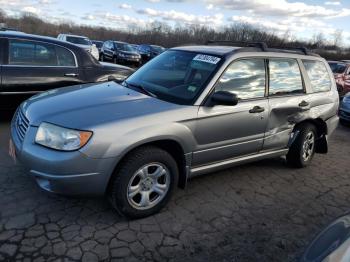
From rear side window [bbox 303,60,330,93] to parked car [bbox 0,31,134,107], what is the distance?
320 centimetres

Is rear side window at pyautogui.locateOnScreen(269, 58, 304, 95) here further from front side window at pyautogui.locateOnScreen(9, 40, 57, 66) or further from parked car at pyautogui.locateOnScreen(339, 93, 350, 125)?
parked car at pyautogui.locateOnScreen(339, 93, 350, 125)

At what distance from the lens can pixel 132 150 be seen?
11.1 feet

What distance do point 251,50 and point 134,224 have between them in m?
2.58

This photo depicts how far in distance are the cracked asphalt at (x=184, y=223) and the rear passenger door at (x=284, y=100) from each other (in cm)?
68

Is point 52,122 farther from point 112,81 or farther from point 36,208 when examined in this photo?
point 112,81

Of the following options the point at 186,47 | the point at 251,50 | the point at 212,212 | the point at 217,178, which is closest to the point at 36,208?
the point at 212,212

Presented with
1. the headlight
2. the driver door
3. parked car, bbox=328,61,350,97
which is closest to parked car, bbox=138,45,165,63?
parked car, bbox=328,61,350,97

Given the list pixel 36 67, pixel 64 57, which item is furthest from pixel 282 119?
pixel 36 67

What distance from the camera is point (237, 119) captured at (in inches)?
164

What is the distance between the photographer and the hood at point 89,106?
327cm

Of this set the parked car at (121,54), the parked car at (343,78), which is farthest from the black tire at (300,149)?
the parked car at (121,54)

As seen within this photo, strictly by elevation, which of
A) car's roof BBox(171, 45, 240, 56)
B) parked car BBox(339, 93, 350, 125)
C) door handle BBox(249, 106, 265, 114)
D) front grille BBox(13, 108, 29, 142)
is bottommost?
parked car BBox(339, 93, 350, 125)

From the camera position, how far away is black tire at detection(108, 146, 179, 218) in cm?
333

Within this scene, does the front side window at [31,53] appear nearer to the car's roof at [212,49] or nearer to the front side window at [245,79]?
the car's roof at [212,49]
